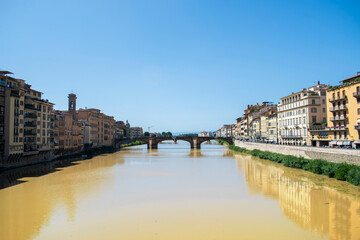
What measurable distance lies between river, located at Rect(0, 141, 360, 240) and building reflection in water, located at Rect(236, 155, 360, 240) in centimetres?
5

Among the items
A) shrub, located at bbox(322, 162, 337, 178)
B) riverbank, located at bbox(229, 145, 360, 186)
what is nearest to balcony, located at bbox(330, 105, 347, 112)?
riverbank, located at bbox(229, 145, 360, 186)

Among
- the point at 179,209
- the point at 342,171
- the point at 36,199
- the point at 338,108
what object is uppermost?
the point at 338,108

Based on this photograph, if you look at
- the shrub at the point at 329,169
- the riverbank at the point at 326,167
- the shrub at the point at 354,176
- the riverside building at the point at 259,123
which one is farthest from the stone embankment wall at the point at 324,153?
the riverside building at the point at 259,123

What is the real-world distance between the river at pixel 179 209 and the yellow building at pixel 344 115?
10.1m

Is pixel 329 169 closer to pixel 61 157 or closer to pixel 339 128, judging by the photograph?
pixel 339 128

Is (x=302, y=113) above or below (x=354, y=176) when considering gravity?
above

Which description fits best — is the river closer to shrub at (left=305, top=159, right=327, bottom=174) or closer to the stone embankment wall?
shrub at (left=305, top=159, right=327, bottom=174)

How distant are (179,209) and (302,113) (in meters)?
38.8

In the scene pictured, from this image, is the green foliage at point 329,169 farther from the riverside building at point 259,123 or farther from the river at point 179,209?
the riverside building at point 259,123

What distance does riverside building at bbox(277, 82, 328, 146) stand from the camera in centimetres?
4853

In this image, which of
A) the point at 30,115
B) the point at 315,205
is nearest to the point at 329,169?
→ the point at 315,205

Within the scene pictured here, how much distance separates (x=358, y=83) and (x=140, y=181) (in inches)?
1110

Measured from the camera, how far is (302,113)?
166ft

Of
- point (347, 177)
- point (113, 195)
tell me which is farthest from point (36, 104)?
point (347, 177)
